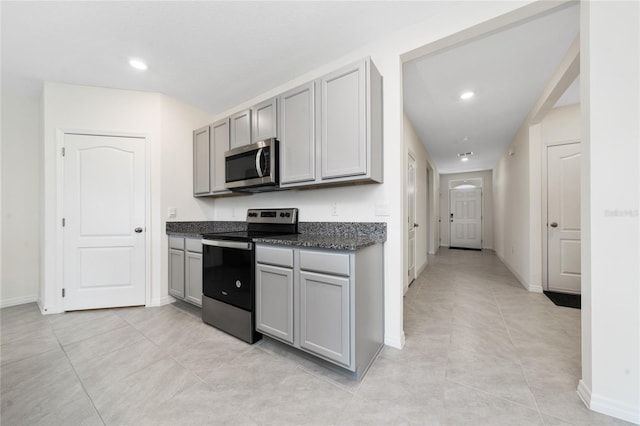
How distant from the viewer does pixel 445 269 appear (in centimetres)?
473

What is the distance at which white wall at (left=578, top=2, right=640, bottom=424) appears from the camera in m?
1.21

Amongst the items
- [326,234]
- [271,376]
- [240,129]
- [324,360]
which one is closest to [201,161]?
[240,129]

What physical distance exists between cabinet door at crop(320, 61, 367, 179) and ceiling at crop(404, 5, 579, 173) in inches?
29.9

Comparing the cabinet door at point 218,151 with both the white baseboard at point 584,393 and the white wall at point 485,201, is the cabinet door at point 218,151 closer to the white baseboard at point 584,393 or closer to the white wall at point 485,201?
the white baseboard at point 584,393

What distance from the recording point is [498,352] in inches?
73.2

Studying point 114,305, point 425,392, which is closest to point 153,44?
point 114,305

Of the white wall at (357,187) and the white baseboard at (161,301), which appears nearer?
the white wall at (357,187)

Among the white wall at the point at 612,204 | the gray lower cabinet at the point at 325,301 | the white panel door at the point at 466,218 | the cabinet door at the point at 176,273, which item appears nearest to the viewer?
the white wall at the point at 612,204

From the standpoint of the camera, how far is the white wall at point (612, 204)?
3.98ft

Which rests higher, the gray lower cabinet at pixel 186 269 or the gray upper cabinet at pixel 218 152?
the gray upper cabinet at pixel 218 152

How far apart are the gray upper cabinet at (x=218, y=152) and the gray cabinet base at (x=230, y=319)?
1.26 meters

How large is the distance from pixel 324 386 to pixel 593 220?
5.84ft

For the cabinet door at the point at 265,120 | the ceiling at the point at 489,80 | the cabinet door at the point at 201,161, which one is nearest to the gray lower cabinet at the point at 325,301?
the cabinet door at the point at 265,120

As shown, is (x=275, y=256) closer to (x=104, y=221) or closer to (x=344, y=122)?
(x=344, y=122)
